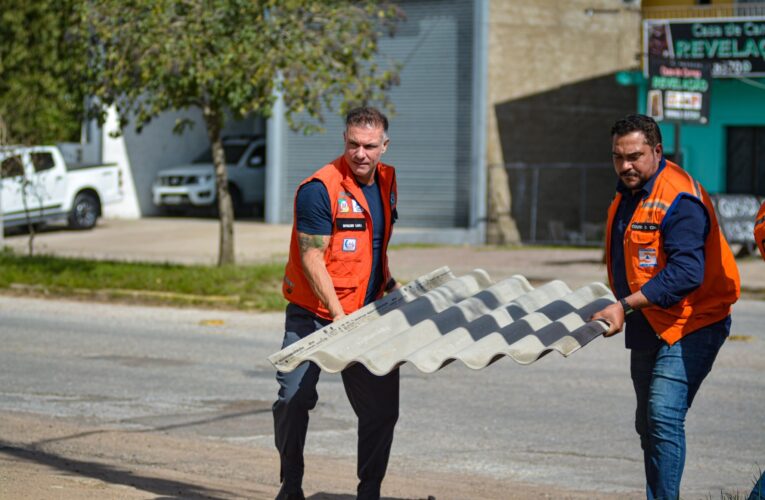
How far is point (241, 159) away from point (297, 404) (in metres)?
27.8

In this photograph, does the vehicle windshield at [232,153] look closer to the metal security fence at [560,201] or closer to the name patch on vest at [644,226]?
the metal security fence at [560,201]

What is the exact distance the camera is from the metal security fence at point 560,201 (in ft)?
95.6

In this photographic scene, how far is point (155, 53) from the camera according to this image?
55.5 ft

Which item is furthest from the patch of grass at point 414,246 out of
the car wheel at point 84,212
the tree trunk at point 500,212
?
the car wheel at point 84,212

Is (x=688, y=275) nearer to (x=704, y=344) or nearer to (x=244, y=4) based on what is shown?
(x=704, y=344)

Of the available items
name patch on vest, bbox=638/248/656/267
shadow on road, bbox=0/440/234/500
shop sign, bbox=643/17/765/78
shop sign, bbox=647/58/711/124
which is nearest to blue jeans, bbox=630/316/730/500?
name patch on vest, bbox=638/248/656/267

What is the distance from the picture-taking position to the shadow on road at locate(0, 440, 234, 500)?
22.1ft

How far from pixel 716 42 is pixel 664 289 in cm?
2211

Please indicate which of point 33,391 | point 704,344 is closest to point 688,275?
point 704,344

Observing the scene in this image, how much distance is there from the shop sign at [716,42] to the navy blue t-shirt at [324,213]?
21.0 meters

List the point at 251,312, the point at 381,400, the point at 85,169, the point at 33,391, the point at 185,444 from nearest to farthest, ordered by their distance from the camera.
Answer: the point at 381,400 < the point at 185,444 < the point at 33,391 < the point at 251,312 < the point at 85,169

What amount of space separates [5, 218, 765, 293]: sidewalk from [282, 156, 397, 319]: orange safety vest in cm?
1359

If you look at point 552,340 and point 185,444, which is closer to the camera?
point 552,340

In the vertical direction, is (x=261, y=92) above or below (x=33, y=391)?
above
